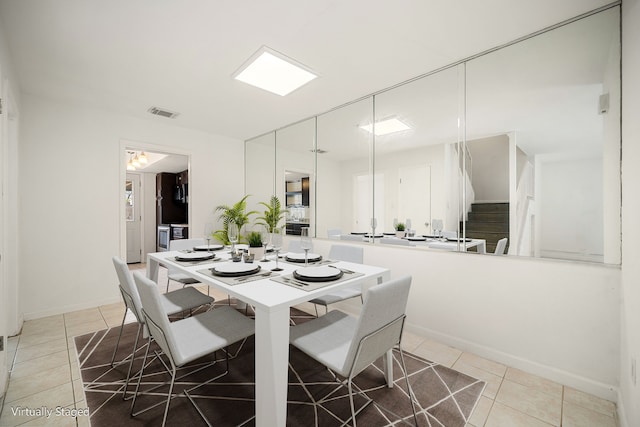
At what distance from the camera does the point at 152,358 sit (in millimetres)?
2127

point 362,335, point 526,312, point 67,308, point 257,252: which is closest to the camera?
point 362,335

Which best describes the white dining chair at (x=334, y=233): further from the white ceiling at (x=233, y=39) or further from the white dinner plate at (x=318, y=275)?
the white dinner plate at (x=318, y=275)

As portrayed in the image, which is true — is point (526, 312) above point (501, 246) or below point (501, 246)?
below

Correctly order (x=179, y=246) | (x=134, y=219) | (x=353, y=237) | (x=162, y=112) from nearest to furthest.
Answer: (x=179, y=246) → (x=353, y=237) → (x=162, y=112) → (x=134, y=219)

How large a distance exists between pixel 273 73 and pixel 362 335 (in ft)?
7.90

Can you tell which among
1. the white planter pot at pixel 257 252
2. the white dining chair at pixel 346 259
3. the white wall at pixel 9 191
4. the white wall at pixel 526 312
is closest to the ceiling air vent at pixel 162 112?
the white wall at pixel 9 191

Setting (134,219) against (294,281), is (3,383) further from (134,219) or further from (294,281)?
(134,219)

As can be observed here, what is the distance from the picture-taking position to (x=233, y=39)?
2.08m

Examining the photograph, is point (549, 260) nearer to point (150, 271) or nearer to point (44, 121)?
point (150, 271)

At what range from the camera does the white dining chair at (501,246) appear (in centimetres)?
217

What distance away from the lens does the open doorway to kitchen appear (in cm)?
648

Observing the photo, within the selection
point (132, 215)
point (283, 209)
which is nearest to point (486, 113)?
point (283, 209)

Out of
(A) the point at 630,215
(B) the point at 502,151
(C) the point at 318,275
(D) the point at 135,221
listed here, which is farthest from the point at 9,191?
(D) the point at 135,221

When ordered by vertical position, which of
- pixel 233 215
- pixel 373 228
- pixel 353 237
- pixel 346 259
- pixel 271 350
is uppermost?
pixel 233 215
